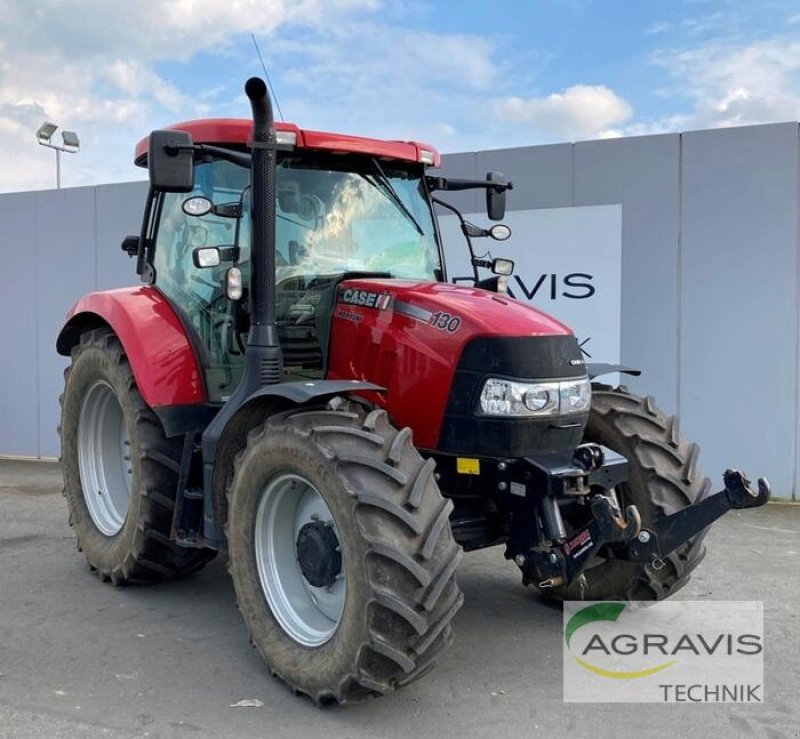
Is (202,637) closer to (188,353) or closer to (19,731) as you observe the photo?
(19,731)

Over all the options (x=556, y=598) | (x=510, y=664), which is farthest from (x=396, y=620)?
(x=556, y=598)

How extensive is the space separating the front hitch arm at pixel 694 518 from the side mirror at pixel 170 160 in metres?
2.48

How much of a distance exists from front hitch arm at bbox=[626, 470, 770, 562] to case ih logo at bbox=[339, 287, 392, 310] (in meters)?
1.48

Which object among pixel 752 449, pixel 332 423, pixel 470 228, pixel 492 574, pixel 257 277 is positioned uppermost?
pixel 470 228

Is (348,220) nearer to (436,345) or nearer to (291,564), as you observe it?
(436,345)

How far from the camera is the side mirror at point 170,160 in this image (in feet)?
11.8

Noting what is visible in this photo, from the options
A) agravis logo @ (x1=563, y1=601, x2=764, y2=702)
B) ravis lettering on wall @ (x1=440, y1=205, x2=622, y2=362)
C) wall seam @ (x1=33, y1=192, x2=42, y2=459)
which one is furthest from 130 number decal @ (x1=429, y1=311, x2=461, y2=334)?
wall seam @ (x1=33, y1=192, x2=42, y2=459)

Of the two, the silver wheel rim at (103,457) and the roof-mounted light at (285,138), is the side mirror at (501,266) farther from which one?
the silver wheel rim at (103,457)

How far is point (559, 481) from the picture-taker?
338cm

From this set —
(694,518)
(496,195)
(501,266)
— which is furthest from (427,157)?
(694,518)

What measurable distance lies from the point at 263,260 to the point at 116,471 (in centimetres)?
225

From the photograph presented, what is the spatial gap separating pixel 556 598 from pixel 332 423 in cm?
198

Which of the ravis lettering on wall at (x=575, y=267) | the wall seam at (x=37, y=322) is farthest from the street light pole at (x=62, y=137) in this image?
the ravis lettering on wall at (x=575, y=267)

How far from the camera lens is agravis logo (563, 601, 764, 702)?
11.4 ft
